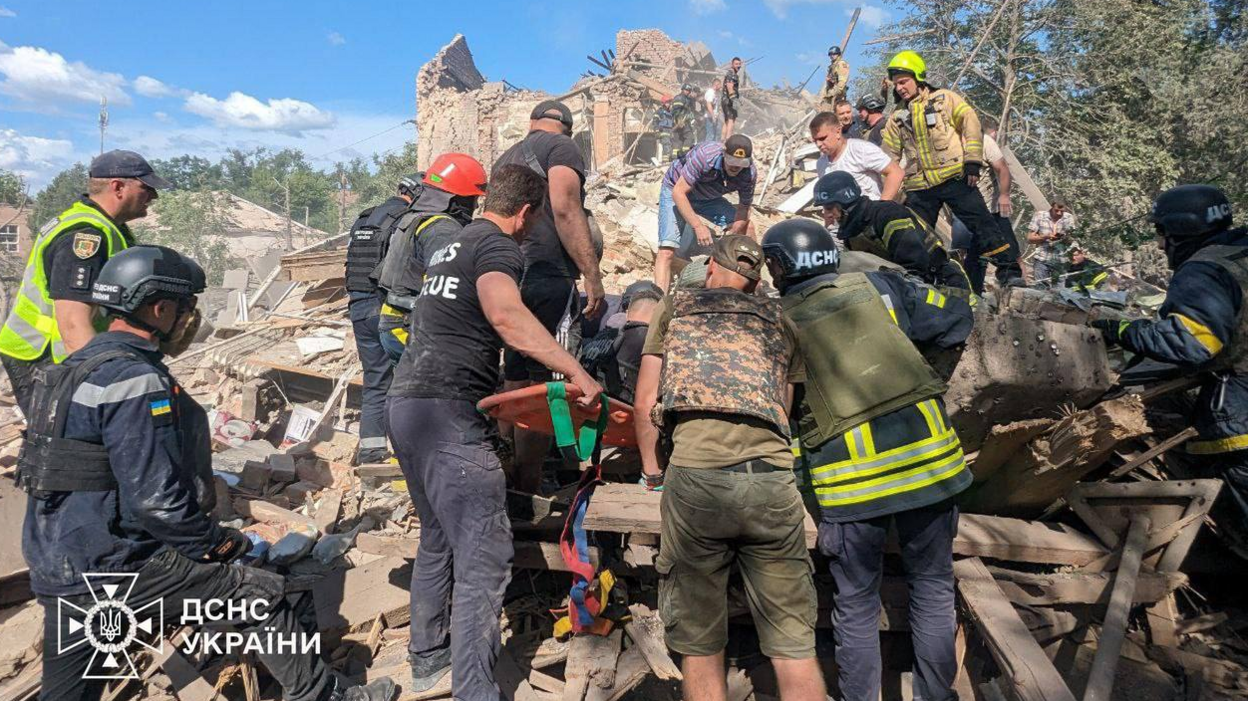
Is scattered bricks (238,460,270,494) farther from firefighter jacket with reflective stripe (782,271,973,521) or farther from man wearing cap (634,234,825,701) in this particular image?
firefighter jacket with reflective stripe (782,271,973,521)

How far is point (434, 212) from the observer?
12.7ft

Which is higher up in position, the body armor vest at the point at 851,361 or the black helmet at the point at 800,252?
the black helmet at the point at 800,252

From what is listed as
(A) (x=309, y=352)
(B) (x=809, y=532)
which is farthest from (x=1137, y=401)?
(A) (x=309, y=352)

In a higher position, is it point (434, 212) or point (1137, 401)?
point (434, 212)

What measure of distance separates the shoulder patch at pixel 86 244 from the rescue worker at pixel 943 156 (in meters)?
5.22

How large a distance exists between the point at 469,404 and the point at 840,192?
2.64 metres

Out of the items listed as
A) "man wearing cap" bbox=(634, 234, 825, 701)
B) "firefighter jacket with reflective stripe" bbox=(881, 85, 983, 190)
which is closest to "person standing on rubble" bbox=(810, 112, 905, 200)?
"firefighter jacket with reflective stripe" bbox=(881, 85, 983, 190)

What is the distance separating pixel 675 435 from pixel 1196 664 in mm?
2888

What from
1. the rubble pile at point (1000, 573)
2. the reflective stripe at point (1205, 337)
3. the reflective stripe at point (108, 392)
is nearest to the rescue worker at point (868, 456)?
the rubble pile at point (1000, 573)

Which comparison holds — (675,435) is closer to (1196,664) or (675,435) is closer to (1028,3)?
(1196,664)

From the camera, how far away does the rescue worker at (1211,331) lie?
3102 mm

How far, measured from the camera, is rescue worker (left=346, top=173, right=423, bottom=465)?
194 inches

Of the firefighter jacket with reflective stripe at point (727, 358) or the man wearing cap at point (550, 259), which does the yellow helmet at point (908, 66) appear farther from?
the firefighter jacket with reflective stripe at point (727, 358)

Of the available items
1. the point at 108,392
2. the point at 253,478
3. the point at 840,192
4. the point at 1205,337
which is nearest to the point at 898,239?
the point at 840,192
